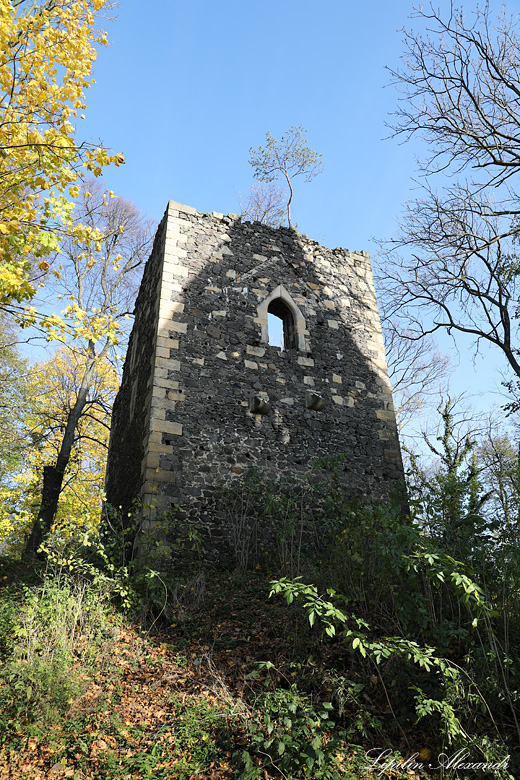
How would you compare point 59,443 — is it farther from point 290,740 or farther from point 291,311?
point 290,740

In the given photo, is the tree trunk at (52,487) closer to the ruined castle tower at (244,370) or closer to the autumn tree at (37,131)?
the ruined castle tower at (244,370)

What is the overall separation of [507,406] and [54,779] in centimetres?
1054

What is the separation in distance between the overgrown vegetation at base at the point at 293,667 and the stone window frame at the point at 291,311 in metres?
4.10

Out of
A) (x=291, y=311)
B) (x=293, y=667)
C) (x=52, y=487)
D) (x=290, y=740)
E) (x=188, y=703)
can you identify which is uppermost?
(x=291, y=311)

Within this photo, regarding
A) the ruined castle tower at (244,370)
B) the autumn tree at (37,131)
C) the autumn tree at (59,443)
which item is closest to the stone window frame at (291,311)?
the ruined castle tower at (244,370)

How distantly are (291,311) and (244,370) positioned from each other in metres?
1.79

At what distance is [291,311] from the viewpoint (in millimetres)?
9703

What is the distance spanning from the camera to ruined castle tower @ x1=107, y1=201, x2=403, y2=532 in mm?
7816

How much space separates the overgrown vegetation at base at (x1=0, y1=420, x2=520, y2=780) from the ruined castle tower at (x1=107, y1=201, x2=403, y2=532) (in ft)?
7.28

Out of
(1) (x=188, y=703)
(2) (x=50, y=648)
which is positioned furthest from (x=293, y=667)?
(2) (x=50, y=648)

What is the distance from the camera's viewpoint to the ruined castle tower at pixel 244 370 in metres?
7.82

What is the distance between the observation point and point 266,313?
9.31 meters

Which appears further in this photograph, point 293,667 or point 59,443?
point 59,443

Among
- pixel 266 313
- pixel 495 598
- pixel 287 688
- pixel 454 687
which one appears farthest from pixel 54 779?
pixel 266 313
